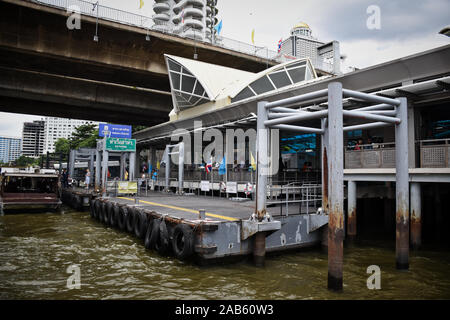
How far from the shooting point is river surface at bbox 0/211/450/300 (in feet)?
25.4

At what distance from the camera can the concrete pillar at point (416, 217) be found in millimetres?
12211

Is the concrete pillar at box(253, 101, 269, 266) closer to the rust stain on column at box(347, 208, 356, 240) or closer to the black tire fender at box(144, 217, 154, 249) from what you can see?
the black tire fender at box(144, 217, 154, 249)

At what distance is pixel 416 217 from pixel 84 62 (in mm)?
26486

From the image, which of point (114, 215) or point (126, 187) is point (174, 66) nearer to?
point (126, 187)

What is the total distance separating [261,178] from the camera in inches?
382

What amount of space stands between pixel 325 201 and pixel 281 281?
13.4 ft

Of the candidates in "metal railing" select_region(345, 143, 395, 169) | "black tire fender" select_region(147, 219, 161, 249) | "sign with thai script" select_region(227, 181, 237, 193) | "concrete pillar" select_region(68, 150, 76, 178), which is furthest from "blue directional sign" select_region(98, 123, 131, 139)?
"metal railing" select_region(345, 143, 395, 169)

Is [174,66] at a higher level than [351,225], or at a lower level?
higher

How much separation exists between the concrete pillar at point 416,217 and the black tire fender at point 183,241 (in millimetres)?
8311

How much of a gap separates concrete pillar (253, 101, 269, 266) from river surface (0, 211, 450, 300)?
1.55 feet

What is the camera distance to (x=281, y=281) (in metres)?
8.64

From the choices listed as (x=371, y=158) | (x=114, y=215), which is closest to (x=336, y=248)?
(x=371, y=158)
